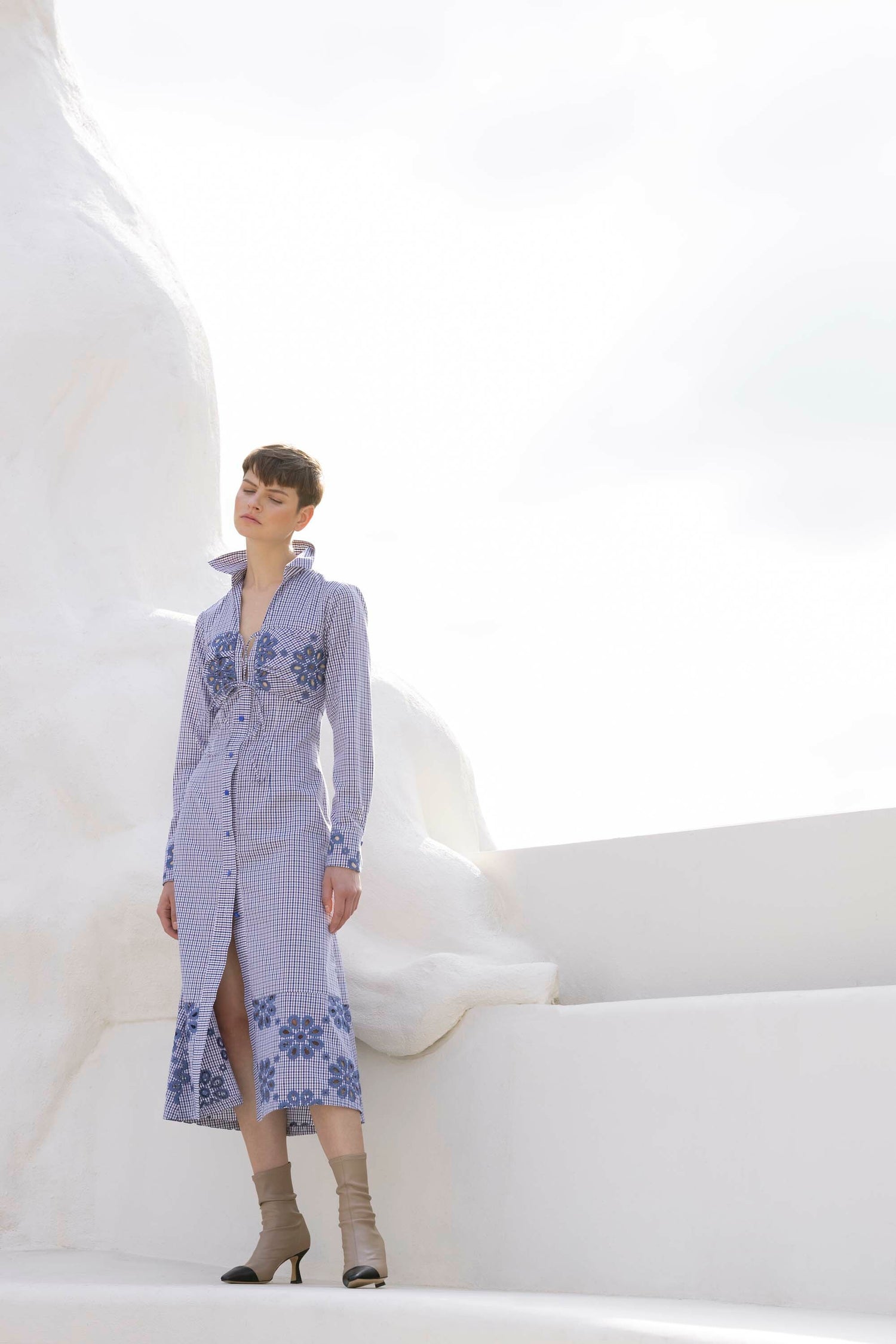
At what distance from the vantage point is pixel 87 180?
3.64 meters

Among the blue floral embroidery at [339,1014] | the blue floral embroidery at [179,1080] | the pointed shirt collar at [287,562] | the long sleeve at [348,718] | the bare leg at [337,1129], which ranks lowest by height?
the bare leg at [337,1129]

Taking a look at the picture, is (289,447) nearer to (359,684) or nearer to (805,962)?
(359,684)

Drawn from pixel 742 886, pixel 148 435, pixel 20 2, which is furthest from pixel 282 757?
pixel 20 2

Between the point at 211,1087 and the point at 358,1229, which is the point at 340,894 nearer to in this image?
the point at 211,1087

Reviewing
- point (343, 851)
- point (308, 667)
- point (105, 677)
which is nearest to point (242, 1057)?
point (343, 851)

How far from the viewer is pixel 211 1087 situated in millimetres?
2338

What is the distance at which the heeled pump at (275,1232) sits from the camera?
2.30 meters

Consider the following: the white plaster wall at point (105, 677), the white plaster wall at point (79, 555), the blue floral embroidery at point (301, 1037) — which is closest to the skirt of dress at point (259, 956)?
the blue floral embroidery at point (301, 1037)

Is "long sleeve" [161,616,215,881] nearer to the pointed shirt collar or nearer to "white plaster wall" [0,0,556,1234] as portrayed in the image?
the pointed shirt collar

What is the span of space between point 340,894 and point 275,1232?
0.55 m

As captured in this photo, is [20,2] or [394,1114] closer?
[394,1114]

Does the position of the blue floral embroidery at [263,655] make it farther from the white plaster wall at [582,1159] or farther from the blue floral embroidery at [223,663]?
the white plaster wall at [582,1159]

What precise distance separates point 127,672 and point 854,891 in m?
1.55

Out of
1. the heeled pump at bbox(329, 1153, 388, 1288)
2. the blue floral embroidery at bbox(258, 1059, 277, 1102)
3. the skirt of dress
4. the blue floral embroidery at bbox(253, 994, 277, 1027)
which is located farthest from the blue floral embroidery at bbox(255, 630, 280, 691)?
the heeled pump at bbox(329, 1153, 388, 1288)
